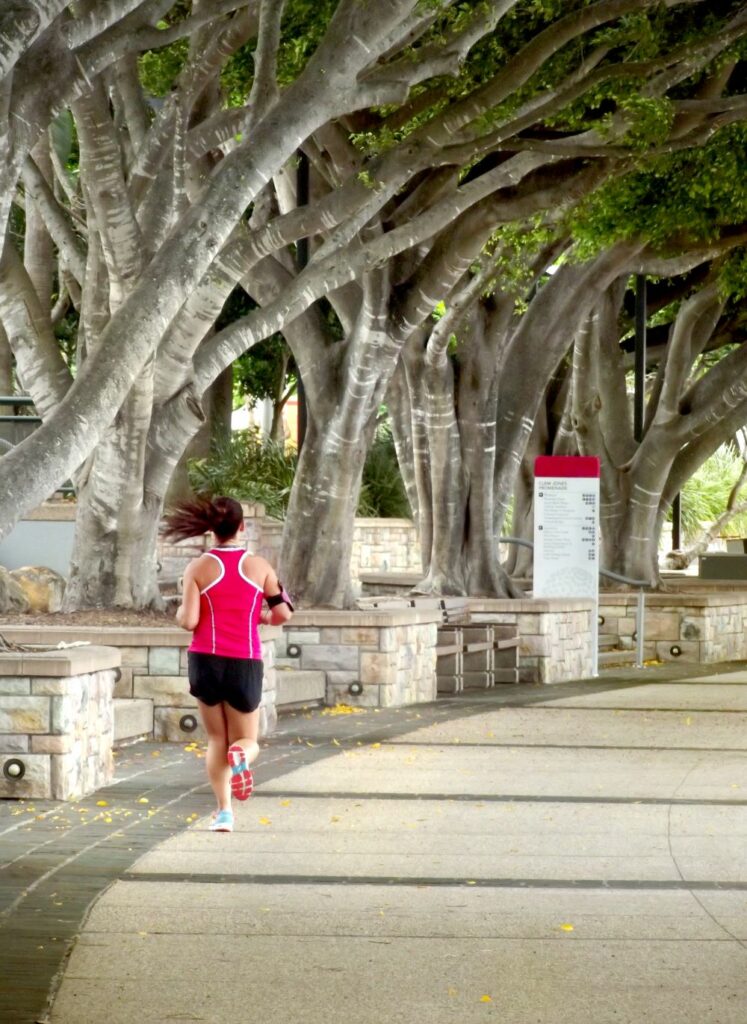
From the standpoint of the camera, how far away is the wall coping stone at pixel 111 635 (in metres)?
11.9

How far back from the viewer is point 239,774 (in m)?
8.29

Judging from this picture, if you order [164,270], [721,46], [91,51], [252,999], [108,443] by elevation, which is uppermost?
[721,46]

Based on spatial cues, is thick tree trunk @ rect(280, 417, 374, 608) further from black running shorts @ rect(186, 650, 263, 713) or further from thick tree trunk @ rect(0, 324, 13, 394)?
thick tree trunk @ rect(0, 324, 13, 394)

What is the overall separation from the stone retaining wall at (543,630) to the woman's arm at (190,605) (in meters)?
10.4

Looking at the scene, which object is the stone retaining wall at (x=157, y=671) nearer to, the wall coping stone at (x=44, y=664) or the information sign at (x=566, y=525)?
the wall coping stone at (x=44, y=664)

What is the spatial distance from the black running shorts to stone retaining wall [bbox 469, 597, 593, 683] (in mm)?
10278

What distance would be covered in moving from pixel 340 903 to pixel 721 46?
9.65 meters

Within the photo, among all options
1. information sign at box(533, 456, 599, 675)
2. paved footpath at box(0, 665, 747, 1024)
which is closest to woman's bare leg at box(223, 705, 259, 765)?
paved footpath at box(0, 665, 747, 1024)

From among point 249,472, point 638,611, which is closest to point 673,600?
point 638,611

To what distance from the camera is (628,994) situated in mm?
5543

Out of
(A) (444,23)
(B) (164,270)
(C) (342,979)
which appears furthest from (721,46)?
(C) (342,979)

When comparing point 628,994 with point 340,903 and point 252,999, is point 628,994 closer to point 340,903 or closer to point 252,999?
point 252,999

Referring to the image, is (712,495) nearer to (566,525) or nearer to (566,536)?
(566,536)

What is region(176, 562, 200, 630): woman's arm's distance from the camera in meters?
8.30
